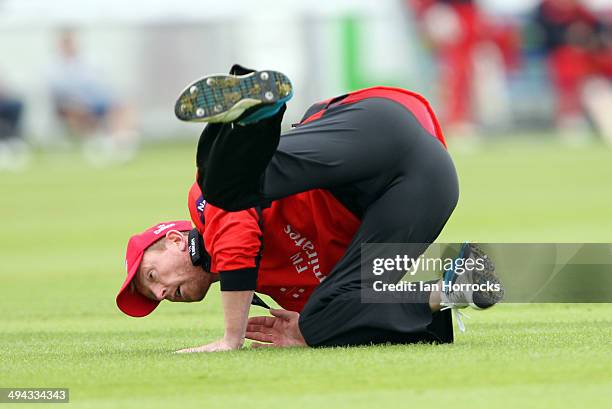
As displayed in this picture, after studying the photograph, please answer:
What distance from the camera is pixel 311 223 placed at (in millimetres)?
6410

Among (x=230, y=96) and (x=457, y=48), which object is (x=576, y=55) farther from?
(x=230, y=96)

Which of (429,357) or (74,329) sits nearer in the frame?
(429,357)

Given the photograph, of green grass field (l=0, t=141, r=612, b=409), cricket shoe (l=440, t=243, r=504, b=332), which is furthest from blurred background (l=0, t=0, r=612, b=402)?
cricket shoe (l=440, t=243, r=504, b=332)

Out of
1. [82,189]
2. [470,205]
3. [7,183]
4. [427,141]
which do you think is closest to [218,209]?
[427,141]

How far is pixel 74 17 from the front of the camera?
29.5 meters

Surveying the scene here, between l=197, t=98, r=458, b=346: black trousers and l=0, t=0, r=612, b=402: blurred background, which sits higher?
l=197, t=98, r=458, b=346: black trousers

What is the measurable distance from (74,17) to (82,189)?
1143 centimetres

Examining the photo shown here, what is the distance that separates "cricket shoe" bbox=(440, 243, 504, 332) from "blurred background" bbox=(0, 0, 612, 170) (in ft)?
67.5

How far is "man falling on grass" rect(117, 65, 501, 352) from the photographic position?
19.3ft

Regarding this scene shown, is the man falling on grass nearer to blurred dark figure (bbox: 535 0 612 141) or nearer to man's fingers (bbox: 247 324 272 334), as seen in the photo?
man's fingers (bbox: 247 324 272 334)

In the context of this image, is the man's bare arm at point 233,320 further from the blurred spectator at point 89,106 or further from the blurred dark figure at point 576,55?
the blurred dark figure at point 576,55

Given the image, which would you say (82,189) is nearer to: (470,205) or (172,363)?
(470,205)
